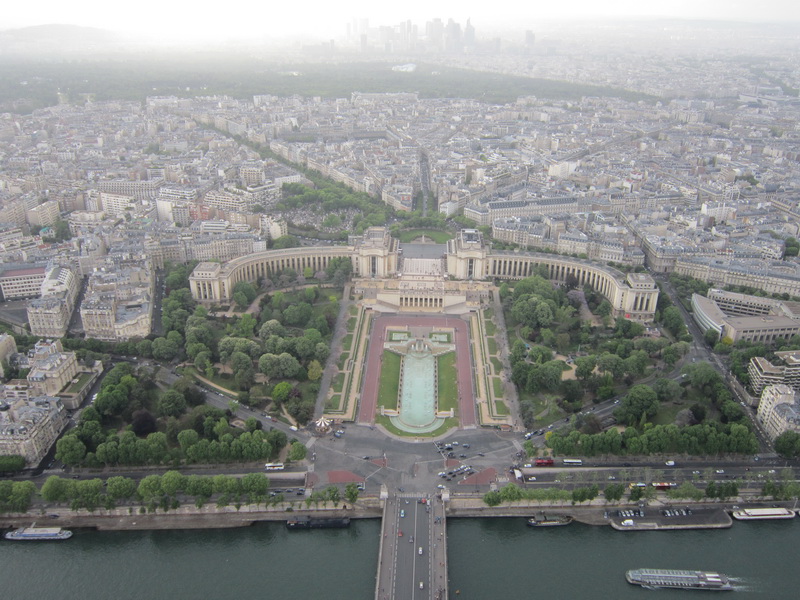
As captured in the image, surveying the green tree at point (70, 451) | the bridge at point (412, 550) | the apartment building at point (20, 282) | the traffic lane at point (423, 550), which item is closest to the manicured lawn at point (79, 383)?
the green tree at point (70, 451)

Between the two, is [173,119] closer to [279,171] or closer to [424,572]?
[279,171]

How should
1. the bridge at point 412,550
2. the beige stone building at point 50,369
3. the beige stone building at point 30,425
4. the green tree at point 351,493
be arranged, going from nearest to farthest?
the bridge at point 412,550 → the green tree at point 351,493 → the beige stone building at point 30,425 → the beige stone building at point 50,369

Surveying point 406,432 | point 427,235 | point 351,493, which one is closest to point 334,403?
point 406,432

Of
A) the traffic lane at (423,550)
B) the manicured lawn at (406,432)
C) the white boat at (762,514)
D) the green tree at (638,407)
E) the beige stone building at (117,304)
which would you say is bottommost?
the white boat at (762,514)

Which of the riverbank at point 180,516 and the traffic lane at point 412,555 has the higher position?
the traffic lane at point 412,555

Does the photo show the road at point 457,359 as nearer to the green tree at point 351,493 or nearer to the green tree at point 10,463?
the green tree at point 351,493

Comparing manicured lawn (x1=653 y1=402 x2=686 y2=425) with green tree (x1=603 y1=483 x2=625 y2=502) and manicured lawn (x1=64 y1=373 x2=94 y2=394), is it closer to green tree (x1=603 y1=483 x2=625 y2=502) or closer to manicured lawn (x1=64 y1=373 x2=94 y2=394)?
green tree (x1=603 y1=483 x2=625 y2=502)

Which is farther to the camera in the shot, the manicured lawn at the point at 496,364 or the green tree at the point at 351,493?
the manicured lawn at the point at 496,364

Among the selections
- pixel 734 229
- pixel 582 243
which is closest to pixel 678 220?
pixel 734 229

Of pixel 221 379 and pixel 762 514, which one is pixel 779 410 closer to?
pixel 762 514
